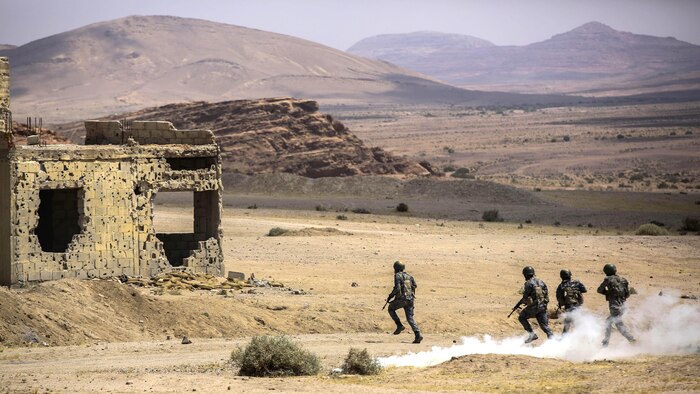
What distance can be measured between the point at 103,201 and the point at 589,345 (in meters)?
10.6

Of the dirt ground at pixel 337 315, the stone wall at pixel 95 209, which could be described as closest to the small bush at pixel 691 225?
the dirt ground at pixel 337 315

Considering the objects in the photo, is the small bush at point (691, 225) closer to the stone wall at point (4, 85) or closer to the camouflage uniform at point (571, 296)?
the camouflage uniform at point (571, 296)

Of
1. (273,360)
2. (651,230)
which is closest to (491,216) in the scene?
(651,230)

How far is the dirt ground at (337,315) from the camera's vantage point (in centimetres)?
1592

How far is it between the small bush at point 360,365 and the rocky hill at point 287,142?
4780 cm

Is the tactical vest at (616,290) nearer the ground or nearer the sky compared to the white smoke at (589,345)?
nearer the sky

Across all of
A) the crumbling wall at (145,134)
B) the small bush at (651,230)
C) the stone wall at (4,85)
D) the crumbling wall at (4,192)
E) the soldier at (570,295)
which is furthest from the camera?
the small bush at (651,230)

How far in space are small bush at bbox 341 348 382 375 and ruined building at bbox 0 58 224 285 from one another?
8.62 metres

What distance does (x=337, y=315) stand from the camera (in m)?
23.4

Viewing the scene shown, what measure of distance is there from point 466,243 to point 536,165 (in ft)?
164

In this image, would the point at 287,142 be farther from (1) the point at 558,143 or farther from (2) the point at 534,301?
(2) the point at 534,301

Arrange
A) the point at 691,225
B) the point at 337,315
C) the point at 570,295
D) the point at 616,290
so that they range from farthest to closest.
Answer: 1. the point at 691,225
2. the point at 337,315
3. the point at 570,295
4. the point at 616,290

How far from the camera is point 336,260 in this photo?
33.6 m

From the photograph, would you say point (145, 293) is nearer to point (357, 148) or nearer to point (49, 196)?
point (49, 196)
